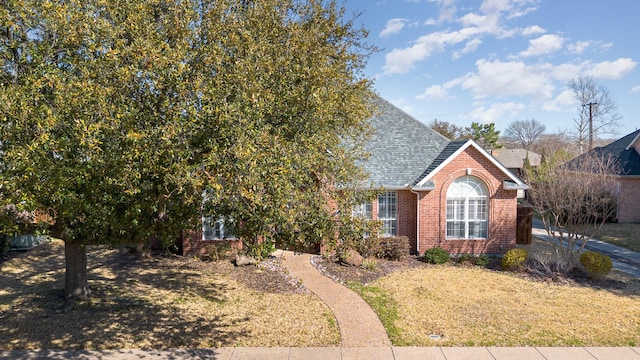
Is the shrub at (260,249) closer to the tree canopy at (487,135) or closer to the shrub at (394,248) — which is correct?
the shrub at (394,248)

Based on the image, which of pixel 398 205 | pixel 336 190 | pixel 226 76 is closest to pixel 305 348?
pixel 336 190

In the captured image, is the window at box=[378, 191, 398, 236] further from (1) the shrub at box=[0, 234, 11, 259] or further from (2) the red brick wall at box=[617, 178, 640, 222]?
(2) the red brick wall at box=[617, 178, 640, 222]

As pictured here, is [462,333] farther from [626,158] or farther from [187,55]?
[626,158]

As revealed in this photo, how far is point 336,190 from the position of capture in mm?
8922

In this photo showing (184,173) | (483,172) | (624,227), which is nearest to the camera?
(184,173)

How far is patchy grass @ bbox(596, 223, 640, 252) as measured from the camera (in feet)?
71.2

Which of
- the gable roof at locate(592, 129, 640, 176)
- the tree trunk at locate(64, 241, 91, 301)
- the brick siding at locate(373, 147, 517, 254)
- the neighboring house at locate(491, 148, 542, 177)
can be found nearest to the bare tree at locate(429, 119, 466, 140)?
the neighboring house at locate(491, 148, 542, 177)

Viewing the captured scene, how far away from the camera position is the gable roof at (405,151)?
58.0 ft

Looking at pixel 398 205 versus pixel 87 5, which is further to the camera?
pixel 398 205

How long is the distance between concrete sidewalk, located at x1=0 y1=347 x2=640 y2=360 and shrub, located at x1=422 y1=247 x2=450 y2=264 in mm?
7971

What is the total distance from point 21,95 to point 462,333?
10.7 meters

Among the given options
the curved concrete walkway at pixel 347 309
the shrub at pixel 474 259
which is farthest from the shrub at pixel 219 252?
the shrub at pixel 474 259

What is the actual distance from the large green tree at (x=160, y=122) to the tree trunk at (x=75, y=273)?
161 centimetres

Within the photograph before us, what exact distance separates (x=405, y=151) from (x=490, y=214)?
4.93m
